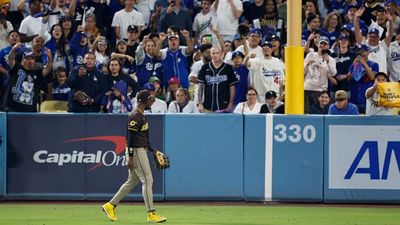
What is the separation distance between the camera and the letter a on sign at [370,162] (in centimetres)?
1766

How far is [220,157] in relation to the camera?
17844 millimetres

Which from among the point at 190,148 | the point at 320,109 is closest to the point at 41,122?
the point at 190,148

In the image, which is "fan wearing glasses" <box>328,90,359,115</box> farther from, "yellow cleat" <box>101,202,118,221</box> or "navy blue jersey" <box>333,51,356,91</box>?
"yellow cleat" <box>101,202,118,221</box>

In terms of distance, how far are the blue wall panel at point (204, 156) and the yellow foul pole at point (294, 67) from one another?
104cm

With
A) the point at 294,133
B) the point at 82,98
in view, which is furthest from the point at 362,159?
the point at 82,98

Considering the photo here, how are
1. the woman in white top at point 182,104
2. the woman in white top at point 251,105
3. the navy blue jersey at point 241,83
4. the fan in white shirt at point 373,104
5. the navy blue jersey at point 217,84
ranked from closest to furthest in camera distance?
the fan in white shirt at point 373,104, the woman in white top at point 251,105, the woman in white top at point 182,104, the navy blue jersey at point 217,84, the navy blue jersey at point 241,83

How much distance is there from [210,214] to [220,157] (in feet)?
6.73

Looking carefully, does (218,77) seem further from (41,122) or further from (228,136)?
(41,122)

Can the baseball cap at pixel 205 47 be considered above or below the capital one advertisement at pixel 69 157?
above

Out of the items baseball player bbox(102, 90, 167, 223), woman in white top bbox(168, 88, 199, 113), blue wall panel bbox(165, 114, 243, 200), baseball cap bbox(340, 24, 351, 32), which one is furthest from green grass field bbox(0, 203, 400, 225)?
baseball cap bbox(340, 24, 351, 32)

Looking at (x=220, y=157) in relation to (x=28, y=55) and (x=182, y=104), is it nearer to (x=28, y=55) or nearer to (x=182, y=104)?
(x=182, y=104)

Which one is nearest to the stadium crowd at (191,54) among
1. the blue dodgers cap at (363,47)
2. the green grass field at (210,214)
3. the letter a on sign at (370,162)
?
the blue dodgers cap at (363,47)

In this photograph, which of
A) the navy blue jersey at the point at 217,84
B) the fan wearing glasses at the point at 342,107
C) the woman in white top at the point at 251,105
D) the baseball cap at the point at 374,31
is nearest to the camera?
the fan wearing glasses at the point at 342,107

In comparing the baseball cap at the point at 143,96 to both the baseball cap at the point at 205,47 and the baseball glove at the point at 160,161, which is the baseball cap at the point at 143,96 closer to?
the baseball glove at the point at 160,161
